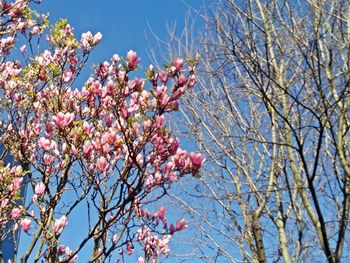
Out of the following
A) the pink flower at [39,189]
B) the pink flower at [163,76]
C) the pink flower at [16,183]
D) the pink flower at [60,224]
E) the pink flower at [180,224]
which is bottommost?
the pink flower at [180,224]

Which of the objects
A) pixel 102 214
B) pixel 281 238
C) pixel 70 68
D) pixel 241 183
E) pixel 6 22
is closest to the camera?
pixel 102 214

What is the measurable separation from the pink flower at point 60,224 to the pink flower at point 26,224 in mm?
185

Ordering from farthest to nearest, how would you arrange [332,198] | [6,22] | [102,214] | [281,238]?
[281,238], [332,198], [6,22], [102,214]

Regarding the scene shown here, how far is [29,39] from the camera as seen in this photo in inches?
133

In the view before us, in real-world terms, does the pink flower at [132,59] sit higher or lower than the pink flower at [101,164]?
higher

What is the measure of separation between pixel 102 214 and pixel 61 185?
0.65m

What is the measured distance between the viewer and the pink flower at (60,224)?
2670 mm

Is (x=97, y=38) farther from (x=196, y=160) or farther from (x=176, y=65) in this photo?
(x=196, y=160)

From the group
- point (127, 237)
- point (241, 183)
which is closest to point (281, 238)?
point (241, 183)

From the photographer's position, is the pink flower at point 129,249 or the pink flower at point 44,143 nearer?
the pink flower at point 44,143

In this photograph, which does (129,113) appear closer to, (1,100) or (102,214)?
(102,214)

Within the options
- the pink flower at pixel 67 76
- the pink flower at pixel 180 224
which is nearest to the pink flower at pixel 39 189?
the pink flower at pixel 67 76

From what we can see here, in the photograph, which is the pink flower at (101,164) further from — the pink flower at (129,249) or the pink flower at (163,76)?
the pink flower at (129,249)

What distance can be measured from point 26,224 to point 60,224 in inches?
9.3
